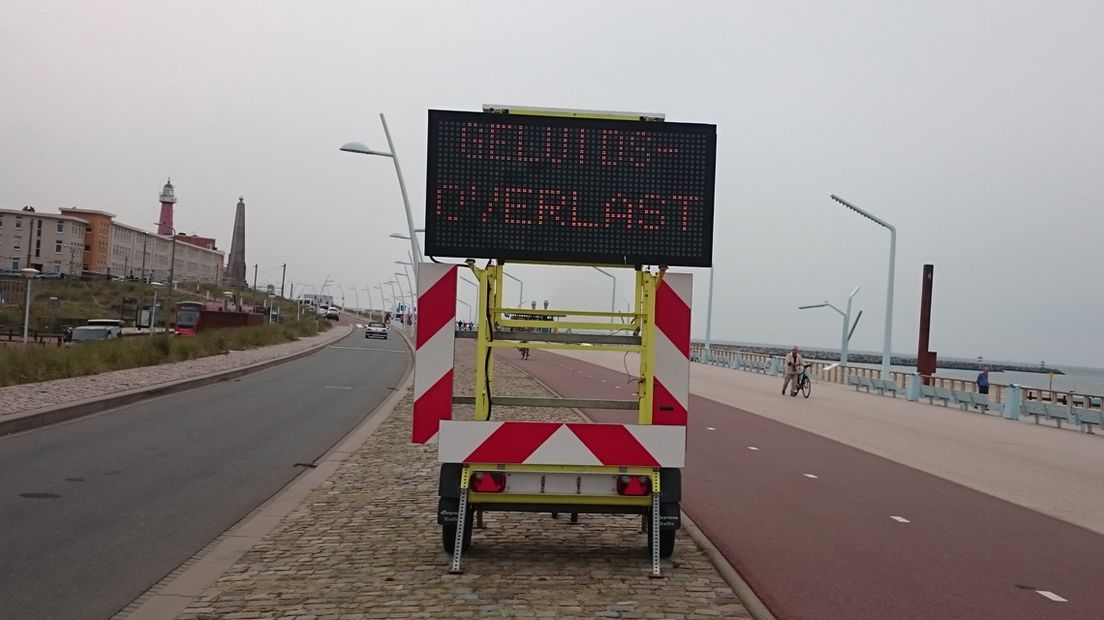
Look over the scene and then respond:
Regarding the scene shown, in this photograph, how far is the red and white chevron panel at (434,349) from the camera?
22.0ft

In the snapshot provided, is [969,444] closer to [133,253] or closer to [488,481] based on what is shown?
[488,481]

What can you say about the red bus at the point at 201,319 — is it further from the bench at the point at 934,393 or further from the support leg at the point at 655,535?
the support leg at the point at 655,535

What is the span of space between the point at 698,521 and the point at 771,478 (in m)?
3.29

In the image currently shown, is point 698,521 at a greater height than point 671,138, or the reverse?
point 671,138

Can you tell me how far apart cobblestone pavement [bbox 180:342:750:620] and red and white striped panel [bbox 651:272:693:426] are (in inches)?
43.4

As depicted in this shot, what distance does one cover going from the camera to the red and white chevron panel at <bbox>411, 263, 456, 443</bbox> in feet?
22.0

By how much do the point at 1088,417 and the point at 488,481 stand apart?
19919 mm

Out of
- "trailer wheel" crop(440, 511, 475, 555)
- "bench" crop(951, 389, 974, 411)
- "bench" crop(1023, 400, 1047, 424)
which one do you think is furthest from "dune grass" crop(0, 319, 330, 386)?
"bench" crop(951, 389, 974, 411)

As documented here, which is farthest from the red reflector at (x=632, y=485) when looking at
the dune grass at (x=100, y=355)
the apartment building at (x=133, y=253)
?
the apartment building at (x=133, y=253)

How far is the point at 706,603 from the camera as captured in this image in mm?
5980

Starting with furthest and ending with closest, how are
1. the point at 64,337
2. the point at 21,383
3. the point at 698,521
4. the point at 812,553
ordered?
the point at 64,337 → the point at 21,383 → the point at 698,521 → the point at 812,553

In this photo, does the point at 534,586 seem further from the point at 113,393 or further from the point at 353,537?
the point at 113,393

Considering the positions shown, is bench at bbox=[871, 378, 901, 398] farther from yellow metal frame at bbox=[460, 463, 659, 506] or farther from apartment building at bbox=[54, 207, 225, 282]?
apartment building at bbox=[54, 207, 225, 282]

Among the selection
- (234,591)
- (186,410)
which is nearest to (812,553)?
(234,591)
